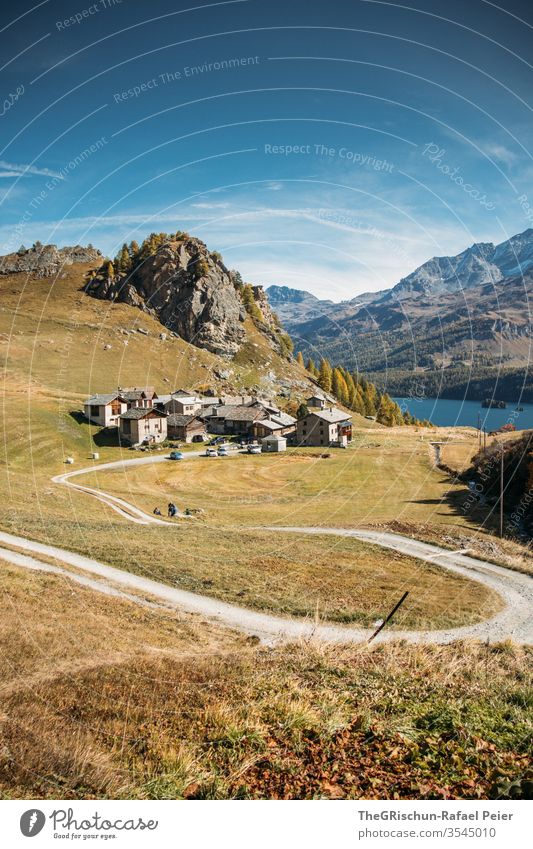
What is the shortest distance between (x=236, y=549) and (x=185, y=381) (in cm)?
13406

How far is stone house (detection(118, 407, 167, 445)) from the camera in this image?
101 meters

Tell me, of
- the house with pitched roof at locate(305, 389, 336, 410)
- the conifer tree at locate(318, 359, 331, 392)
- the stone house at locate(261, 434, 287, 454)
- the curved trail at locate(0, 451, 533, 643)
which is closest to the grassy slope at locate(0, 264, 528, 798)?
the curved trail at locate(0, 451, 533, 643)

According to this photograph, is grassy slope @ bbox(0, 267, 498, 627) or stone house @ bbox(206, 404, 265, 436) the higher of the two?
stone house @ bbox(206, 404, 265, 436)

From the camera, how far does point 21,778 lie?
788 cm

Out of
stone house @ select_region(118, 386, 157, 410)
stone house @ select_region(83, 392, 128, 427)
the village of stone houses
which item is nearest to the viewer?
stone house @ select_region(83, 392, 128, 427)

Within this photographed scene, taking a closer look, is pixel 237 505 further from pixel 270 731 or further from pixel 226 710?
pixel 270 731

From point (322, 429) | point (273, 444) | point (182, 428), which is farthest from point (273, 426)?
point (182, 428)

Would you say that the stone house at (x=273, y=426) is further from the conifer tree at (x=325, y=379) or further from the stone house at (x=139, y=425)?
the conifer tree at (x=325, y=379)

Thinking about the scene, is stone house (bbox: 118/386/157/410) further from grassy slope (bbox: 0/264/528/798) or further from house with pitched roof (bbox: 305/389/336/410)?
grassy slope (bbox: 0/264/528/798)

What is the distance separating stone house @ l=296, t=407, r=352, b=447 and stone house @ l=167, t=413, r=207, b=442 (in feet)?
79.6

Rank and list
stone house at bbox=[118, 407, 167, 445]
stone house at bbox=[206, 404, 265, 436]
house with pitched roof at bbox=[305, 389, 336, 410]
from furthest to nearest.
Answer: house with pitched roof at bbox=[305, 389, 336, 410] < stone house at bbox=[206, 404, 265, 436] < stone house at bbox=[118, 407, 167, 445]

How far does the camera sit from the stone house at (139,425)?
101m

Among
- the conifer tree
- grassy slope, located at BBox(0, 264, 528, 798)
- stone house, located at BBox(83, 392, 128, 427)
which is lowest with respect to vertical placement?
grassy slope, located at BBox(0, 264, 528, 798)

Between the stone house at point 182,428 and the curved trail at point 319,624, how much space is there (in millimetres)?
69446
